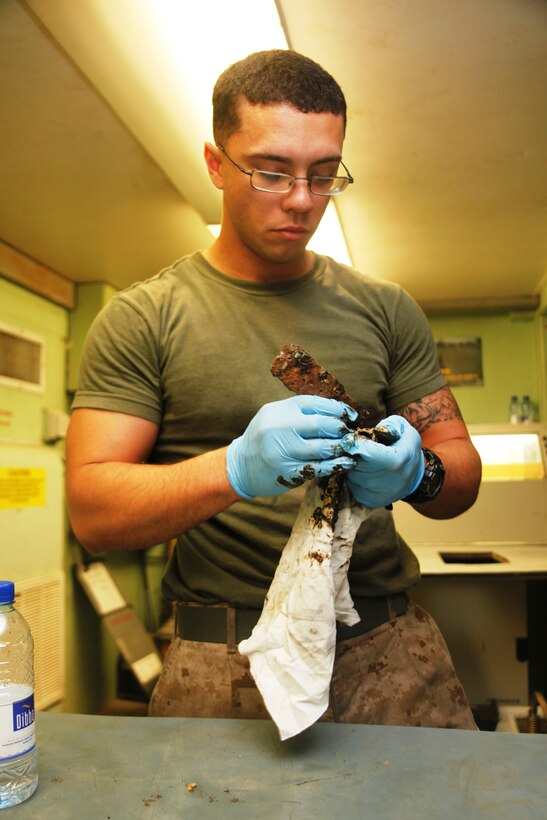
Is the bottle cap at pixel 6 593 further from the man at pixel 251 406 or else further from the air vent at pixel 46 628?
the air vent at pixel 46 628

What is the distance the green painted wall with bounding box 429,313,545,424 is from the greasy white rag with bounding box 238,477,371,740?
348 cm

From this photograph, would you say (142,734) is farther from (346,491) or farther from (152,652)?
(152,652)

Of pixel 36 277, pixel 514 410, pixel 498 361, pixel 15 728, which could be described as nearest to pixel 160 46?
pixel 15 728

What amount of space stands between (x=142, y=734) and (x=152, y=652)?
8.79 ft

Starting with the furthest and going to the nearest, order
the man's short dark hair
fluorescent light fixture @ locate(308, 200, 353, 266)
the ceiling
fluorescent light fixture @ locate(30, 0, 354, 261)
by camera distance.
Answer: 1. fluorescent light fixture @ locate(308, 200, 353, 266)
2. the ceiling
3. fluorescent light fixture @ locate(30, 0, 354, 261)
4. the man's short dark hair

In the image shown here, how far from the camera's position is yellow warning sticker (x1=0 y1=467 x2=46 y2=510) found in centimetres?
279

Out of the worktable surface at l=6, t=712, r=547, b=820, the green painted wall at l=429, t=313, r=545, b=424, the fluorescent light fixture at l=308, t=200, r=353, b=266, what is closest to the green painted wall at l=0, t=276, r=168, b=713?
the fluorescent light fixture at l=308, t=200, r=353, b=266

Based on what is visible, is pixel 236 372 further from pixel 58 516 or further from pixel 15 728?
pixel 58 516

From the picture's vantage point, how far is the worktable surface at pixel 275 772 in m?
0.77

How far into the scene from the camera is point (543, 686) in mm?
2898

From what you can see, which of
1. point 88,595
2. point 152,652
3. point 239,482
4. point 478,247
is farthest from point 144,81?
point 152,652

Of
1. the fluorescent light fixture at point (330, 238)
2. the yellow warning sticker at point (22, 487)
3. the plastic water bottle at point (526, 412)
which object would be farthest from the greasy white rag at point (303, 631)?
the plastic water bottle at point (526, 412)

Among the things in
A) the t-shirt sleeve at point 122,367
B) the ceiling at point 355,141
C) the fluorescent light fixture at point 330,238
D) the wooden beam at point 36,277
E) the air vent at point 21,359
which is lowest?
the t-shirt sleeve at point 122,367

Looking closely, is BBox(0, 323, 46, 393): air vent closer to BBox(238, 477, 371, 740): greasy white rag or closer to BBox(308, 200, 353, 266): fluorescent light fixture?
BBox(308, 200, 353, 266): fluorescent light fixture
